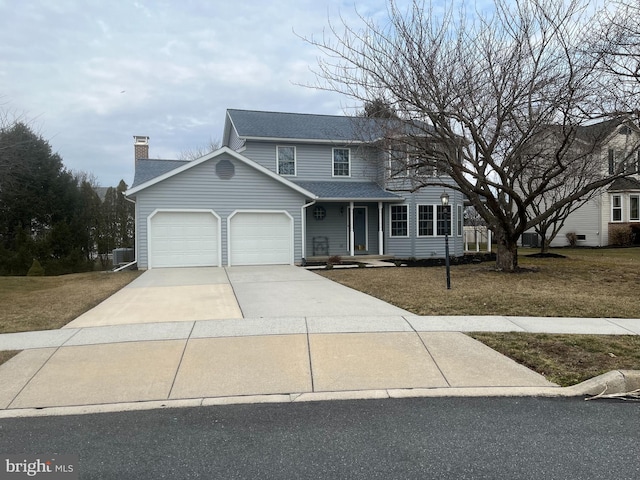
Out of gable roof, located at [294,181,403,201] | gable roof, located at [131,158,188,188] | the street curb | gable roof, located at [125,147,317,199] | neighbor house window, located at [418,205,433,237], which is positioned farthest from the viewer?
neighbor house window, located at [418,205,433,237]

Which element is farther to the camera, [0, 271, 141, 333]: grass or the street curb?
[0, 271, 141, 333]: grass

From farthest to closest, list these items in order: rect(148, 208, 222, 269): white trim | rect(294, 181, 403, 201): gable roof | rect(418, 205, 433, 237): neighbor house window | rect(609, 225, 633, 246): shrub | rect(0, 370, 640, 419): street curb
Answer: rect(609, 225, 633, 246): shrub < rect(418, 205, 433, 237): neighbor house window < rect(294, 181, 403, 201): gable roof < rect(148, 208, 222, 269): white trim < rect(0, 370, 640, 419): street curb

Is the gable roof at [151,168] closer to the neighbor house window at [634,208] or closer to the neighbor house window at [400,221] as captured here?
the neighbor house window at [400,221]

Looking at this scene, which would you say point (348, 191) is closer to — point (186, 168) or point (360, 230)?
point (360, 230)

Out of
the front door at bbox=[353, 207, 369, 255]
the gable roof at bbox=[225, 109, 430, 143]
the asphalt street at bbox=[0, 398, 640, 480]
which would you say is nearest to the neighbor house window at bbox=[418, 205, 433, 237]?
the front door at bbox=[353, 207, 369, 255]

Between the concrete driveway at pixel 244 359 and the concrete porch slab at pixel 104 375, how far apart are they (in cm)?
1

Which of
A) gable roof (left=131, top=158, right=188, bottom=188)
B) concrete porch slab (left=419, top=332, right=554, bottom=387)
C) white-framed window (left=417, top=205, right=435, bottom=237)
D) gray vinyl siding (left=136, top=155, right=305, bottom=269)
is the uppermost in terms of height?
gable roof (left=131, top=158, right=188, bottom=188)

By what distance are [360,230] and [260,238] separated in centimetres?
563

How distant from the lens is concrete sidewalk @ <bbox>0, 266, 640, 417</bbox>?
15.1 ft

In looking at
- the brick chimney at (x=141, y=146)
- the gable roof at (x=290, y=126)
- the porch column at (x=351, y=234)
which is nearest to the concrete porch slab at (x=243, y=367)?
the gable roof at (x=290, y=126)

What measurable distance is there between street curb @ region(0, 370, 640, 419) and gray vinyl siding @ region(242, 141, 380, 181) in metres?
16.2

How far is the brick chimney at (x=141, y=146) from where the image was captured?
23.4m

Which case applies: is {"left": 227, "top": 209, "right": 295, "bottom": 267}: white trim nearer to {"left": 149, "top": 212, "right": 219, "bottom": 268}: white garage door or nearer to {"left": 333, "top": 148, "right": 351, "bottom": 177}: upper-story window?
{"left": 149, "top": 212, "right": 219, "bottom": 268}: white garage door

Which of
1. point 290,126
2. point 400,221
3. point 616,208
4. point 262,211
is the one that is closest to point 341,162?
point 290,126
